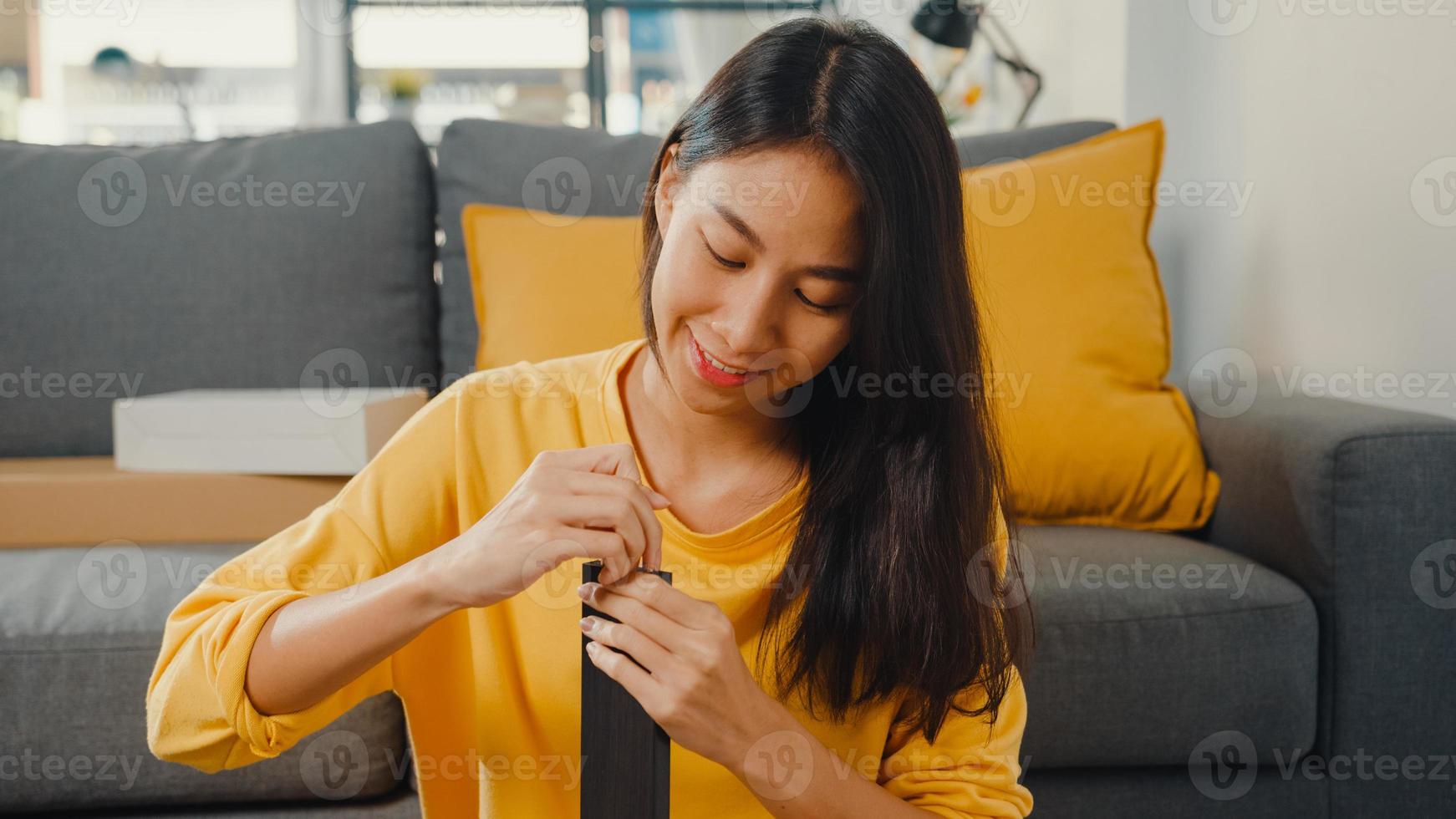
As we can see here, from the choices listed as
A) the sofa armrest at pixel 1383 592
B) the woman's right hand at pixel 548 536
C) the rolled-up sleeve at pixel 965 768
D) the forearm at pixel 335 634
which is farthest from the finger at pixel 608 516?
the sofa armrest at pixel 1383 592

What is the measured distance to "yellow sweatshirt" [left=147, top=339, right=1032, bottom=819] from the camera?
93cm

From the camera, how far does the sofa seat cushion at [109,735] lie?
1.29m

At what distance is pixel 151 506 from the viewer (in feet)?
5.14

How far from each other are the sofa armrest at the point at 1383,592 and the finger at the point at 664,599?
3.06ft

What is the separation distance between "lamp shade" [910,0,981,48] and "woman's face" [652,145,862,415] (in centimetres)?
171

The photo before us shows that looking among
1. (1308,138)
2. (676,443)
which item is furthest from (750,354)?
(1308,138)

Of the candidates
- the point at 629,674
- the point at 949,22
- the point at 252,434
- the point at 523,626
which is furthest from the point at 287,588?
the point at 949,22

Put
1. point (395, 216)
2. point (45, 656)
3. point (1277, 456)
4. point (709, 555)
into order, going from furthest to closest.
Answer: point (395, 216)
point (1277, 456)
point (45, 656)
point (709, 555)

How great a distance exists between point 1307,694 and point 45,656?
1.42 metres

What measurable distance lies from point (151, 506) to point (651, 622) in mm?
1097

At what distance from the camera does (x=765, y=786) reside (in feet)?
2.65

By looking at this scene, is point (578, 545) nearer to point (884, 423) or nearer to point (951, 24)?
point (884, 423)

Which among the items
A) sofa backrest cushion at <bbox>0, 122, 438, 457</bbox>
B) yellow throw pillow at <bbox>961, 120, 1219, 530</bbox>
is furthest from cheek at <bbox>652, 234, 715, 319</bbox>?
sofa backrest cushion at <bbox>0, 122, 438, 457</bbox>

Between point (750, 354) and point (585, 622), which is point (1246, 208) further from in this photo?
point (585, 622)
